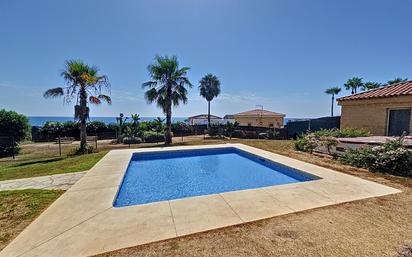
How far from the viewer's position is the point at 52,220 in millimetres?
3670

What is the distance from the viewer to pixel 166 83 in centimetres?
1495

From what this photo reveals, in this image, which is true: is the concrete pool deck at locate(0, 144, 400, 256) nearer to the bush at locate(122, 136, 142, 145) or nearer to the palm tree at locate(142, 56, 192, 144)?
the palm tree at locate(142, 56, 192, 144)

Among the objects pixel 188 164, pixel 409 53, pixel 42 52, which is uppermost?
pixel 409 53

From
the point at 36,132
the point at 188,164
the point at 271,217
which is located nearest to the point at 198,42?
the point at 188,164

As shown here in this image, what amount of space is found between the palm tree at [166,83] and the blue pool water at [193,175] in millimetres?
5259

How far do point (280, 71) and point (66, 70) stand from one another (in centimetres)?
1993

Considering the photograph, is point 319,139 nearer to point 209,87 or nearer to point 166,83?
point 166,83

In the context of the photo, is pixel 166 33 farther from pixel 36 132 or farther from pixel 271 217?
pixel 36 132

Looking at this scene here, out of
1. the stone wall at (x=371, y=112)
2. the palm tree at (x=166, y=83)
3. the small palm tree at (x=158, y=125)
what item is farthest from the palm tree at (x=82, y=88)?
the stone wall at (x=371, y=112)

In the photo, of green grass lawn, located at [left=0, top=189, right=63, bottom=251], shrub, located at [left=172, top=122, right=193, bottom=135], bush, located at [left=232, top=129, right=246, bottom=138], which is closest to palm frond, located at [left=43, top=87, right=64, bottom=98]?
green grass lawn, located at [left=0, top=189, right=63, bottom=251]

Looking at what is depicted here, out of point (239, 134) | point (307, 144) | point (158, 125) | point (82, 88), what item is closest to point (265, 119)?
point (239, 134)

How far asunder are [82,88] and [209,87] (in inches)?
1020

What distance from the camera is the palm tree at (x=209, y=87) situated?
117ft

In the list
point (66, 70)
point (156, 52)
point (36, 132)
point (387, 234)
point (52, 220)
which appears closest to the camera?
point (387, 234)
